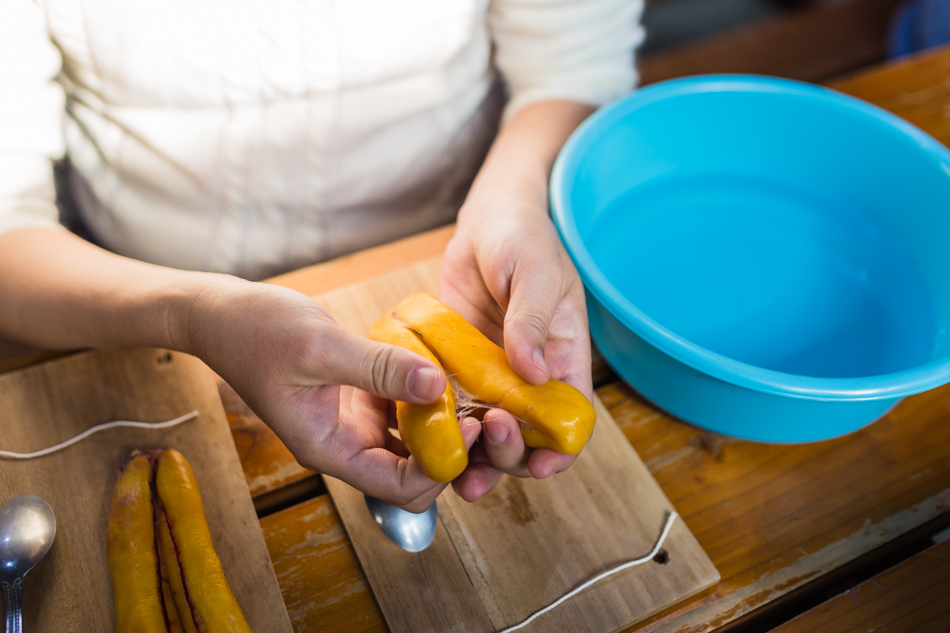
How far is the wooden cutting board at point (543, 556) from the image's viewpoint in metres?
0.67

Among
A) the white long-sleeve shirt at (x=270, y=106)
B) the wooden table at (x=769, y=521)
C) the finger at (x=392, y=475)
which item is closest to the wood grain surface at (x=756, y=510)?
the wooden table at (x=769, y=521)

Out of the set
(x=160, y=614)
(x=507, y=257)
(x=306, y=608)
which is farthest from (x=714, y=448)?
(x=160, y=614)

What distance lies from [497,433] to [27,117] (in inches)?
29.8

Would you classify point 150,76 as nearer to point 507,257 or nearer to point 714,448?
point 507,257

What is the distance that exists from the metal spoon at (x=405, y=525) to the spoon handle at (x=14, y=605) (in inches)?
Answer: 14.1

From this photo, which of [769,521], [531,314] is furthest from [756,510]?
[531,314]

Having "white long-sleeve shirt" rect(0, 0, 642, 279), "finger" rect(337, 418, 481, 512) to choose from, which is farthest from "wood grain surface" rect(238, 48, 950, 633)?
"white long-sleeve shirt" rect(0, 0, 642, 279)

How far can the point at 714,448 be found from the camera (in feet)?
2.69

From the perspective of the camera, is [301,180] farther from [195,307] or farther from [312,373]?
[312,373]

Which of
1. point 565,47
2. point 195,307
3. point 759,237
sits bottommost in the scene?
point 759,237

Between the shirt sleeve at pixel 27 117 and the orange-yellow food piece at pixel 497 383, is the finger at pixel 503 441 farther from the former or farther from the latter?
the shirt sleeve at pixel 27 117

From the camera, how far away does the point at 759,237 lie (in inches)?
40.5

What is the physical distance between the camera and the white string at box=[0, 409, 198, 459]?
733 mm

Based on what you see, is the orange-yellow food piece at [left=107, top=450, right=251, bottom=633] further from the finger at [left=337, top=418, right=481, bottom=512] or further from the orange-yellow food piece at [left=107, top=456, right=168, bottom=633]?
the finger at [left=337, top=418, right=481, bottom=512]
